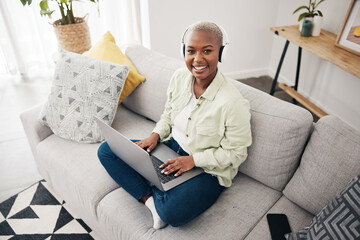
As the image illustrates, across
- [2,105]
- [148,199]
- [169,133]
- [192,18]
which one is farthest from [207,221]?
[2,105]

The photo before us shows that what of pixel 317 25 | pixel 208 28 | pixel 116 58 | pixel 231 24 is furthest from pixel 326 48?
pixel 116 58

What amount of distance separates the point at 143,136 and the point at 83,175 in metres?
0.38

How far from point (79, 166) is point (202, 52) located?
0.81 metres

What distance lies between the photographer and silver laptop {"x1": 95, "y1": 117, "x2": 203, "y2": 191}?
1060 mm

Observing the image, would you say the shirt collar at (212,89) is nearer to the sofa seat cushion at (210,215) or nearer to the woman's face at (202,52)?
the woman's face at (202,52)

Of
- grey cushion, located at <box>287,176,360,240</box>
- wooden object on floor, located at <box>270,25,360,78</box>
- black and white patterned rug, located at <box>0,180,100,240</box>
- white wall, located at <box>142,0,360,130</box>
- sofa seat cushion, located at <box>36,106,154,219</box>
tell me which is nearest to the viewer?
grey cushion, located at <box>287,176,360,240</box>

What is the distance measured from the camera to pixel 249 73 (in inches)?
127

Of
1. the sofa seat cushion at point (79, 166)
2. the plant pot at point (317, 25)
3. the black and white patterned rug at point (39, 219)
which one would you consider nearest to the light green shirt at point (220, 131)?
the sofa seat cushion at point (79, 166)

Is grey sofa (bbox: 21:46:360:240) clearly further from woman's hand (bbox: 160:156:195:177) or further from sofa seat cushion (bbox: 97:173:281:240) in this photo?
woman's hand (bbox: 160:156:195:177)

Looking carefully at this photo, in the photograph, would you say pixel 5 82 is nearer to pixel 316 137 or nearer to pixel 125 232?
pixel 125 232

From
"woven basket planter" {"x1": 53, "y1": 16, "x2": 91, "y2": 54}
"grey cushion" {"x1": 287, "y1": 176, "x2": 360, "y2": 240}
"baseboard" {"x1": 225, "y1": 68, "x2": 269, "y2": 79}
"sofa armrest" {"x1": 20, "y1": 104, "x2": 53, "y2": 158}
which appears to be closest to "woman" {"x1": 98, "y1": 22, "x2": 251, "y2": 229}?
"grey cushion" {"x1": 287, "y1": 176, "x2": 360, "y2": 240}

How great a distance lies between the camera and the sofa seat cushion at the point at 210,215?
1.12 meters

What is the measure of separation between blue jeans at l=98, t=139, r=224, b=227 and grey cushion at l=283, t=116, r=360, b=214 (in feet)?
1.12

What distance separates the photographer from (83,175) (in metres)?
1.40
